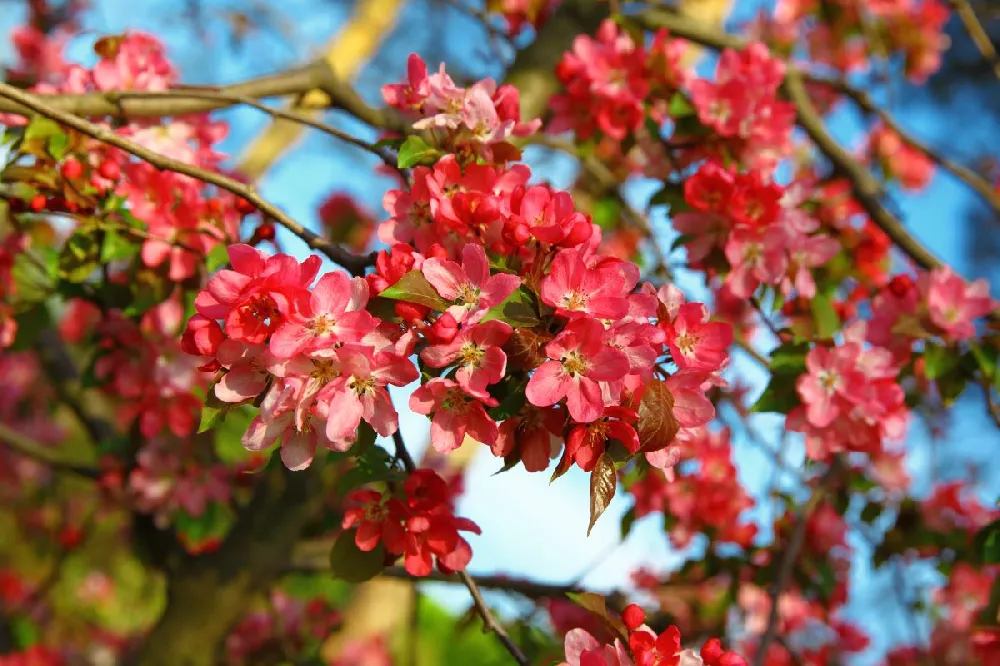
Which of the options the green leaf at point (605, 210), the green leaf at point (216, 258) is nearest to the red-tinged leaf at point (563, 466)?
the green leaf at point (216, 258)

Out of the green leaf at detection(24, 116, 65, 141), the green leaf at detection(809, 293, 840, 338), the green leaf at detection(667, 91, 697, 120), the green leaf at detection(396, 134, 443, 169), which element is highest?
the green leaf at detection(667, 91, 697, 120)

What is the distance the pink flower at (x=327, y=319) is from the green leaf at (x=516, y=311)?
13cm

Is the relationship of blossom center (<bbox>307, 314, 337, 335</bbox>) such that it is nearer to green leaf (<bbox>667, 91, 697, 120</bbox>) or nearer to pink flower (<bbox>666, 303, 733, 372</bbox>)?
pink flower (<bbox>666, 303, 733, 372</bbox>)

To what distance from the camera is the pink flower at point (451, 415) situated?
2.86 ft

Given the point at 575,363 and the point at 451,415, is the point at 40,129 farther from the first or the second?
the point at 575,363

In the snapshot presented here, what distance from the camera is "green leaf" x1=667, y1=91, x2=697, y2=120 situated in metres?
1.67

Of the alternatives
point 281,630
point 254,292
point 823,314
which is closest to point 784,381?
point 823,314

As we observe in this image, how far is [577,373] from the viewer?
84 cm

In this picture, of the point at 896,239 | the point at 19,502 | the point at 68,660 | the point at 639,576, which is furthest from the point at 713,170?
the point at 19,502

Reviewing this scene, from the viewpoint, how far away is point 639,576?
9.82 feet

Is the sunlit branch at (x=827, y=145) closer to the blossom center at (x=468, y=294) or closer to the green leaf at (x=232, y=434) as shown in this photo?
the blossom center at (x=468, y=294)

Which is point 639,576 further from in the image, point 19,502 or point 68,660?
point 19,502

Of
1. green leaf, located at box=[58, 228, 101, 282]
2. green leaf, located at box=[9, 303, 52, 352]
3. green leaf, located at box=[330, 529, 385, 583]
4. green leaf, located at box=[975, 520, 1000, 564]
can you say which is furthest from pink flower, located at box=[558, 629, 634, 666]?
green leaf, located at box=[9, 303, 52, 352]

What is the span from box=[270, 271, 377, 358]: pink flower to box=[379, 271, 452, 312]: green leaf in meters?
0.03
